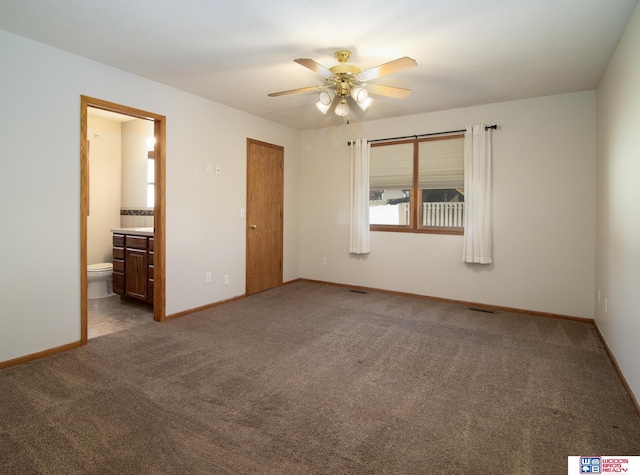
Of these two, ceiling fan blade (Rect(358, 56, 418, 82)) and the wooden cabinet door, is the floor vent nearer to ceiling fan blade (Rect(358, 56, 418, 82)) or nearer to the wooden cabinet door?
ceiling fan blade (Rect(358, 56, 418, 82))

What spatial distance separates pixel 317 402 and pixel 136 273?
3.09 m

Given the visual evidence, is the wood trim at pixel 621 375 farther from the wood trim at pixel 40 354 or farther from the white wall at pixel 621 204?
the wood trim at pixel 40 354

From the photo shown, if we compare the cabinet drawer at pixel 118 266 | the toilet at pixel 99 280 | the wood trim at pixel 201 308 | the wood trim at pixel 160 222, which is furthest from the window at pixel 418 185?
the toilet at pixel 99 280

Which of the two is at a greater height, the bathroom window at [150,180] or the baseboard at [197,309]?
the bathroom window at [150,180]

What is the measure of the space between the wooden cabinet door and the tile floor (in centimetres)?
17

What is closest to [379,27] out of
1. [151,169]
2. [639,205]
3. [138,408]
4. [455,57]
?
[455,57]

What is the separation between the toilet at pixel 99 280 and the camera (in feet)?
15.1

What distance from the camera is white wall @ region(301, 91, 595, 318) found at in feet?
12.8

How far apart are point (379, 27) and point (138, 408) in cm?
299

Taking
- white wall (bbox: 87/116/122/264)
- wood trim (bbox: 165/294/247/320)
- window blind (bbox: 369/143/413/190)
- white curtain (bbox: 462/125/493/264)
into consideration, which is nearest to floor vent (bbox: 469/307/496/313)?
white curtain (bbox: 462/125/493/264)

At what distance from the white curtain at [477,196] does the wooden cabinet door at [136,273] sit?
3.93m

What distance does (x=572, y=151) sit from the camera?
390 cm

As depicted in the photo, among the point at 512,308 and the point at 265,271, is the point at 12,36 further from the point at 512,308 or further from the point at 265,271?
the point at 512,308

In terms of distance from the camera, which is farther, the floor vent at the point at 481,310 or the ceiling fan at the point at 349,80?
the floor vent at the point at 481,310
